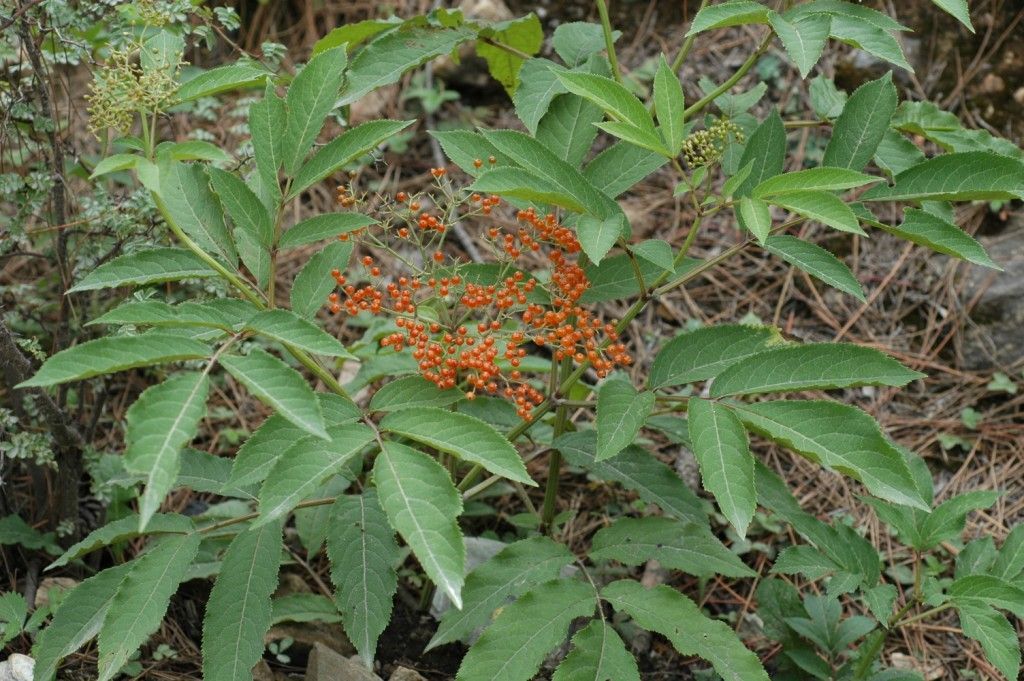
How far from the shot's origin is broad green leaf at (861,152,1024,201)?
1917mm

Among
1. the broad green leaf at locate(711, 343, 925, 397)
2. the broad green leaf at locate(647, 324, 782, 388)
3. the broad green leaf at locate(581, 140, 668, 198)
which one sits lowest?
the broad green leaf at locate(647, 324, 782, 388)

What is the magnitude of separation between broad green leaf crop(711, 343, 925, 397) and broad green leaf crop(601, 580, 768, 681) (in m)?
0.50

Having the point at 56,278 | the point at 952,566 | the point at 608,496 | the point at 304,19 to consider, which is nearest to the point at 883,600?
the point at 952,566

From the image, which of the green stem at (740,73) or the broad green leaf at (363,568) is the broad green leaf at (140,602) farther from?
the green stem at (740,73)

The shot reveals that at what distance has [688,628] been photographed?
6.66 feet

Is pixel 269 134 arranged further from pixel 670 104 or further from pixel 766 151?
pixel 766 151

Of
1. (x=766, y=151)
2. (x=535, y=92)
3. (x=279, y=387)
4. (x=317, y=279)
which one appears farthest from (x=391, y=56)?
(x=279, y=387)

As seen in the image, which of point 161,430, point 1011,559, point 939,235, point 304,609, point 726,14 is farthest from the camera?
point 304,609

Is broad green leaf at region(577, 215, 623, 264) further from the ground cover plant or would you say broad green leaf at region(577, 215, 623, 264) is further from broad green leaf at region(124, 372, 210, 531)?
broad green leaf at region(124, 372, 210, 531)

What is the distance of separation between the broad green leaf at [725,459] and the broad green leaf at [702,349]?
0.20 m

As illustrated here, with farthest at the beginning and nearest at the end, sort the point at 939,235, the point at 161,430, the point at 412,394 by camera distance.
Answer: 1. the point at 412,394
2. the point at 939,235
3. the point at 161,430

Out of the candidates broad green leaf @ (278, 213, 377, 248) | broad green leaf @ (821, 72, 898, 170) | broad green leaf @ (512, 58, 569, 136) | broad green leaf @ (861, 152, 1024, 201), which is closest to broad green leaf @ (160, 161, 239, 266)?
broad green leaf @ (278, 213, 377, 248)

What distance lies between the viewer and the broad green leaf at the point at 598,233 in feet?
5.89

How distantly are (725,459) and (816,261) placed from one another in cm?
48
